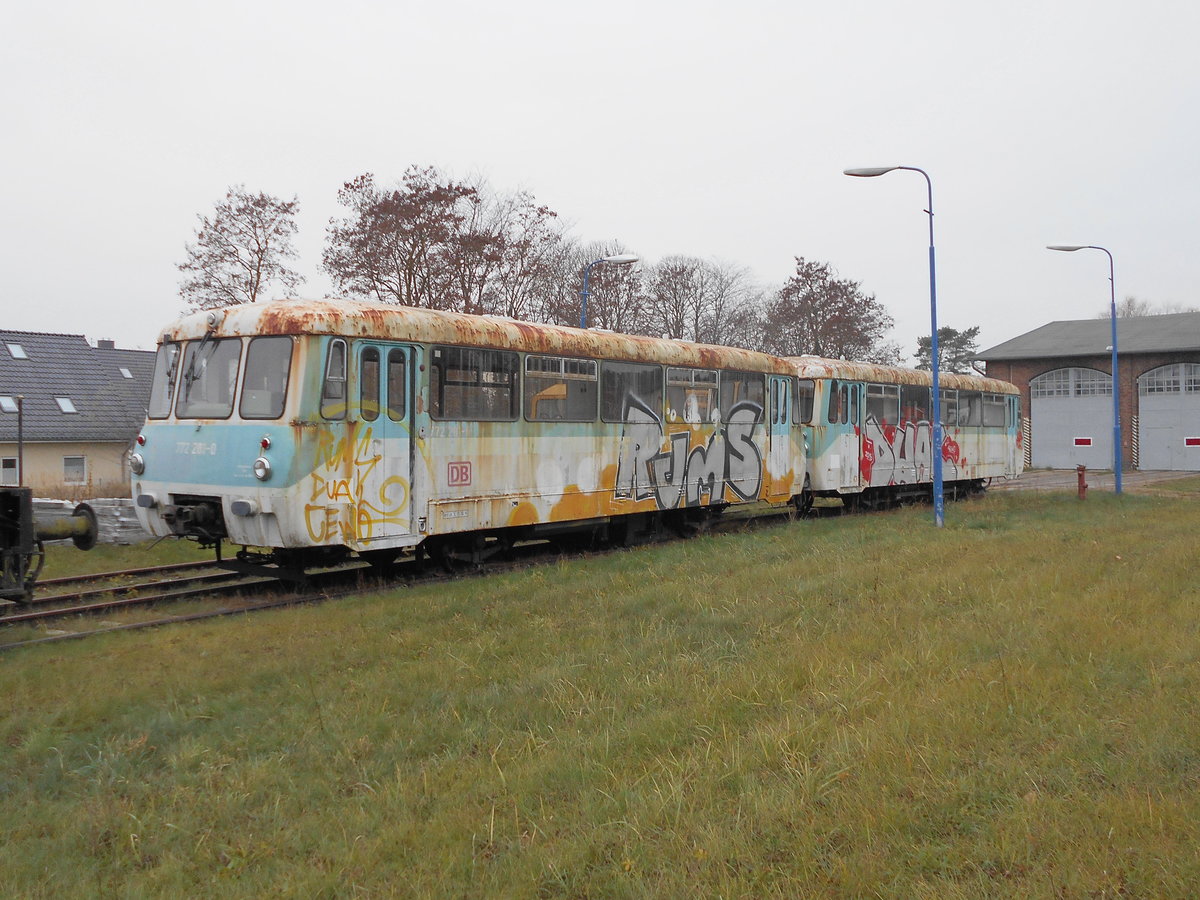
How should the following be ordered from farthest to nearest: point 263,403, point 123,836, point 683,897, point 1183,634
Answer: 1. point 263,403
2. point 1183,634
3. point 123,836
4. point 683,897

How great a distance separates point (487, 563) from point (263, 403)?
3826 millimetres

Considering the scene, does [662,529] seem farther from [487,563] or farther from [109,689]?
[109,689]

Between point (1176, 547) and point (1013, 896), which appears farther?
point (1176, 547)

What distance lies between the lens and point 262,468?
9531 mm

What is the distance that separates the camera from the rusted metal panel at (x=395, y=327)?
9.82m

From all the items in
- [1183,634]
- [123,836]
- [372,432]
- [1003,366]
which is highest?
[1003,366]

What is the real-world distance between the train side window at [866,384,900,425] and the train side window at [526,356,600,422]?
30.7ft

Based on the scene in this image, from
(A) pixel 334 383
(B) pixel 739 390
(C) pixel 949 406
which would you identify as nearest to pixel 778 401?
(B) pixel 739 390

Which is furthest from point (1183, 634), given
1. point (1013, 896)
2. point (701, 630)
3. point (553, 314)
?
point (553, 314)

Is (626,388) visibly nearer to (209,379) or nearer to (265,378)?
(265,378)

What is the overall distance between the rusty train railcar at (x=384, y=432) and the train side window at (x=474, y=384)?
0.02 m

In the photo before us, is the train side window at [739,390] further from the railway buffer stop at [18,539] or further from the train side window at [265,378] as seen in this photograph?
the railway buffer stop at [18,539]

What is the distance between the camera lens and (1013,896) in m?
3.29

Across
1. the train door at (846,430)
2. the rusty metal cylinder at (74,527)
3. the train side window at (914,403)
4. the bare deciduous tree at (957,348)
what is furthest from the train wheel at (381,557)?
the bare deciduous tree at (957,348)
